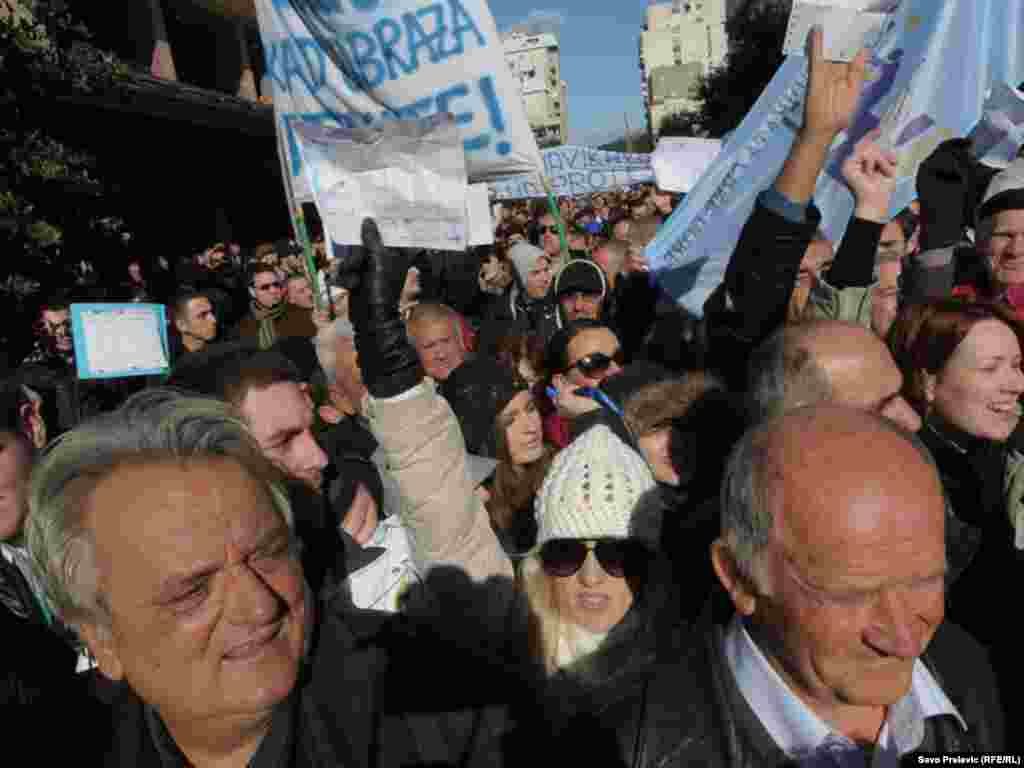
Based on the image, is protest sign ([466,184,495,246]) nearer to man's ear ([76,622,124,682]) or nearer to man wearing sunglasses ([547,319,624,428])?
man wearing sunglasses ([547,319,624,428])

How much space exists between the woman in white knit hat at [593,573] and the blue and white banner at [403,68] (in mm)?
1368

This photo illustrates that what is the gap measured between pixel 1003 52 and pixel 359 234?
295cm

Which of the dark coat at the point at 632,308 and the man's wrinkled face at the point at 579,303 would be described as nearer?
the man's wrinkled face at the point at 579,303

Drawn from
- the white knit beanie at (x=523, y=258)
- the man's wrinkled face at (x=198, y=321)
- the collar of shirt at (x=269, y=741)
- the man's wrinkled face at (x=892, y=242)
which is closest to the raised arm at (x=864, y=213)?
the man's wrinkled face at (x=892, y=242)

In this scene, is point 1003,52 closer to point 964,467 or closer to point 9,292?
point 964,467

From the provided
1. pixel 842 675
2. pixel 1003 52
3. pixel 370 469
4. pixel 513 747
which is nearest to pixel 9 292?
pixel 370 469

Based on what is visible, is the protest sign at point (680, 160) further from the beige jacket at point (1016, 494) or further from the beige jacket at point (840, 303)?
the beige jacket at point (1016, 494)

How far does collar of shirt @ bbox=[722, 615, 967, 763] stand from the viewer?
1461 millimetres

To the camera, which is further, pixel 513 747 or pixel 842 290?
pixel 842 290

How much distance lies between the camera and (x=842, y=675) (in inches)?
56.1

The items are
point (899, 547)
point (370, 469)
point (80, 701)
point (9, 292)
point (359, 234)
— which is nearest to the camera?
point (899, 547)

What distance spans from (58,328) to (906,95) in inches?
186

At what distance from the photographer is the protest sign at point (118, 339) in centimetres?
385

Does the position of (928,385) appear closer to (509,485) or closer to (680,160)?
(509,485)
